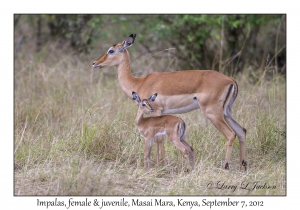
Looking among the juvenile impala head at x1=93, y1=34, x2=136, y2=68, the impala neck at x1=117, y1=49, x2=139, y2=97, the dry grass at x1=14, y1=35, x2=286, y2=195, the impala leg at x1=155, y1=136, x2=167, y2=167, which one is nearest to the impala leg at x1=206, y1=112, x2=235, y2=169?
the dry grass at x1=14, y1=35, x2=286, y2=195

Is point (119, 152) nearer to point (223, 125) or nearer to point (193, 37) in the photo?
point (223, 125)

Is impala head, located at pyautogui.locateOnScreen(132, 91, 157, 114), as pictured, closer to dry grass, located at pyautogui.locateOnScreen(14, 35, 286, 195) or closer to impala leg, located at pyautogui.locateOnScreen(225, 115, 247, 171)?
dry grass, located at pyautogui.locateOnScreen(14, 35, 286, 195)

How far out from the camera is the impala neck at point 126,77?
7.43 meters

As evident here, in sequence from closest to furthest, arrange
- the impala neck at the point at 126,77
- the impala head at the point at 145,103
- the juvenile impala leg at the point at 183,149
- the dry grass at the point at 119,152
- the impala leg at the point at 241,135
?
1. the dry grass at the point at 119,152
2. the juvenile impala leg at the point at 183,149
3. the impala head at the point at 145,103
4. the impala leg at the point at 241,135
5. the impala neck at the point at 126,77

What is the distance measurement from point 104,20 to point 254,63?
363 cm

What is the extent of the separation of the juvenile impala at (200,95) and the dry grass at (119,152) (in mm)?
398

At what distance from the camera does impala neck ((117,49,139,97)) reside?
7427mm

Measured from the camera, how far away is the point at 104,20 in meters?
12.7

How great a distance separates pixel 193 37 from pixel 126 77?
4.44 m

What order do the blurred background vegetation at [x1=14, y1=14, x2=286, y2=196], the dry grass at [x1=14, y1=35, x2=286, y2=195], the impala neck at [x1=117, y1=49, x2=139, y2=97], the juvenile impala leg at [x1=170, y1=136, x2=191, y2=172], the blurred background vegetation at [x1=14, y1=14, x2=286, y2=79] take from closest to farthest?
the dry grass at [x1=14, y1=35, x2=286, y2=195] → the blurred background vegetation at [x1=14, y1=14, x2=286, y2=196] → the juvenile impala leg at [x1=170, y1=136, x2=191, y2=172] → the impala neck at [x1=117, y1=49, x2=139, y2=97] → the blurred background vegetation at [x1=14, y1=14, x2=286, y2=79]

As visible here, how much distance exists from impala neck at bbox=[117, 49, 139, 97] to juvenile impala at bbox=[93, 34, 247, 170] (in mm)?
75

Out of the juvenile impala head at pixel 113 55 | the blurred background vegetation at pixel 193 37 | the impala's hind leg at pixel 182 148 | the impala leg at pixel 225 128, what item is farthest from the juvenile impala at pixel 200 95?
the blurred background vegetation at pixel 193 37

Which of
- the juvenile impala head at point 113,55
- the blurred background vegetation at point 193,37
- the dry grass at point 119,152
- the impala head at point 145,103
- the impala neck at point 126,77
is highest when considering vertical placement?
the blurred background vegetation at point 193,37

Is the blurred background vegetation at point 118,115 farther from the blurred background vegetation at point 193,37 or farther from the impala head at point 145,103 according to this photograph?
the impala head at point 145,103
